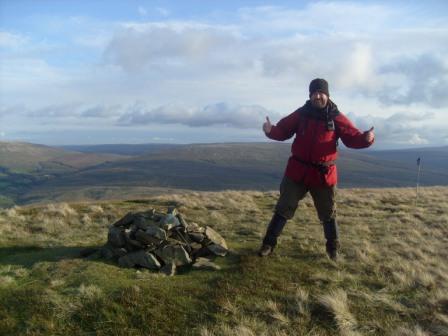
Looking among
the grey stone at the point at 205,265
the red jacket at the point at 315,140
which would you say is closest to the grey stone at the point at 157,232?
the grey stone at the point at 205,265

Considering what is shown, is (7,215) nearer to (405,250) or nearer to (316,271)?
(316,271)

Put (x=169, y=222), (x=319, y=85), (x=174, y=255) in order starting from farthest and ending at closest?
(x=169, y=222) → (x=174, y=255) → (x=319, y=85)

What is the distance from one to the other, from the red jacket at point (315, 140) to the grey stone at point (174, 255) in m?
3.03

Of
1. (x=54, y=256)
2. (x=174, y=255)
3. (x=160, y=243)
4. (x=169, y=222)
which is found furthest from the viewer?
(x=169, y=222)

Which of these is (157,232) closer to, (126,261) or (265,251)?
(126,261)

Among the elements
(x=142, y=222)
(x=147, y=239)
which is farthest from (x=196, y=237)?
(x=142, y=222)

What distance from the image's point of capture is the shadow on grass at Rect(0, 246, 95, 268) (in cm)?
958

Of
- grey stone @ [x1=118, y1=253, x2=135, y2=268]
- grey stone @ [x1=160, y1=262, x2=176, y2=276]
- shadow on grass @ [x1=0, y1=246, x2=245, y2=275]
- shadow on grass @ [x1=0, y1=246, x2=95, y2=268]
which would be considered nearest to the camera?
grey stone @ [x1=160, y1=262, x2=176, y2=276]

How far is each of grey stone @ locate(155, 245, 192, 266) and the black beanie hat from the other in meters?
4.59

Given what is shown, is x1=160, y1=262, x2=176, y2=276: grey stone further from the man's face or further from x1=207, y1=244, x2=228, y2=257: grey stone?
the man's face

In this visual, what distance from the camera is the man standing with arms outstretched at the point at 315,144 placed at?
29.9 ft

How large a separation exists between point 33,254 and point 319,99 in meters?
7.77

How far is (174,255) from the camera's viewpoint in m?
9.52

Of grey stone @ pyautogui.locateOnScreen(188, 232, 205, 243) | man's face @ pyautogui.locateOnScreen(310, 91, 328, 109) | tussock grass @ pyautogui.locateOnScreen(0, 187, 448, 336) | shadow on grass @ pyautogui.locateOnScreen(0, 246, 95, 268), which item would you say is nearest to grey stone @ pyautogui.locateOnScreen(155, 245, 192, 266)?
tussock grass @ pyautogui.locateOnScreen(0, 187, 448, 336)
